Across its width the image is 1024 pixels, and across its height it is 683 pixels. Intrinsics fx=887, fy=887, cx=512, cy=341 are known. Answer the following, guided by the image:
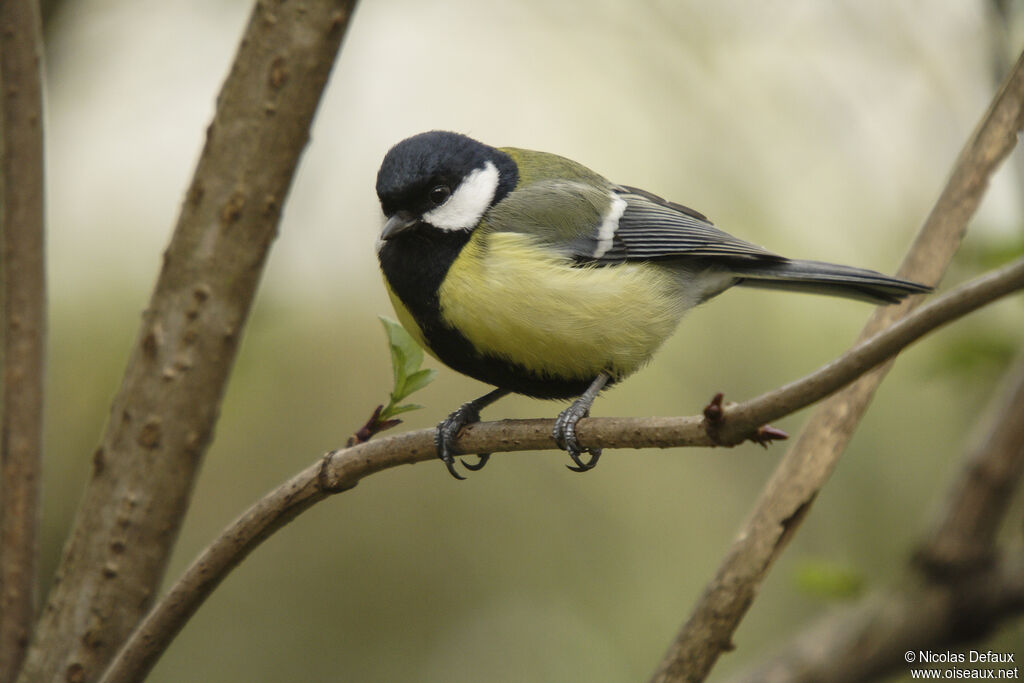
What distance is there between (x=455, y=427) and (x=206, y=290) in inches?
22.3

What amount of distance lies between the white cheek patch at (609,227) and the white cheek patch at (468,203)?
0.89ft

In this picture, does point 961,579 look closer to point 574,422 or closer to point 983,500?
point 983,500

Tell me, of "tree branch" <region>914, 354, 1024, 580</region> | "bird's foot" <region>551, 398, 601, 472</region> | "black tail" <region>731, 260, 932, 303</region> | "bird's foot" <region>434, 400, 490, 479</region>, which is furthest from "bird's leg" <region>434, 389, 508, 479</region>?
"tree branch" <region>914, 354, 1024, 580</region>

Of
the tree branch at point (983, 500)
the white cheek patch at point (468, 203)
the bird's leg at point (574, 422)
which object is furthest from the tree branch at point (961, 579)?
the white cheek patch at point (468, 203)

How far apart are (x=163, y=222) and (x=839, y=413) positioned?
2856 millimetres

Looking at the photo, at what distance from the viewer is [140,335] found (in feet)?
5.79

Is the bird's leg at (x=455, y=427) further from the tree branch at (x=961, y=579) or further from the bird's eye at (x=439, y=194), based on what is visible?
the tree branch at (x=961, y=579)

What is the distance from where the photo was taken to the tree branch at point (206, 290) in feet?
5.53

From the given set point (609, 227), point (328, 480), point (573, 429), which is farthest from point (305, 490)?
point (609, 227)

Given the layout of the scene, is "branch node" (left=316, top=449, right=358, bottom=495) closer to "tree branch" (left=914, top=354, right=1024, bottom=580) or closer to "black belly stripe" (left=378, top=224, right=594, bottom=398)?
"black belly stripe" (left=378, top=224, right=594, bottom=398)

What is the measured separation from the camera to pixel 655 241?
85.1 inches

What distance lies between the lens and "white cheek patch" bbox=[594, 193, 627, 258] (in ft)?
6.79

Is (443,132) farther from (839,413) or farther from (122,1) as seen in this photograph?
(122,1)

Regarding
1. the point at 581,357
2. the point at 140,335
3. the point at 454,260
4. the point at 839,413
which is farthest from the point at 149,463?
the point at 839,413
